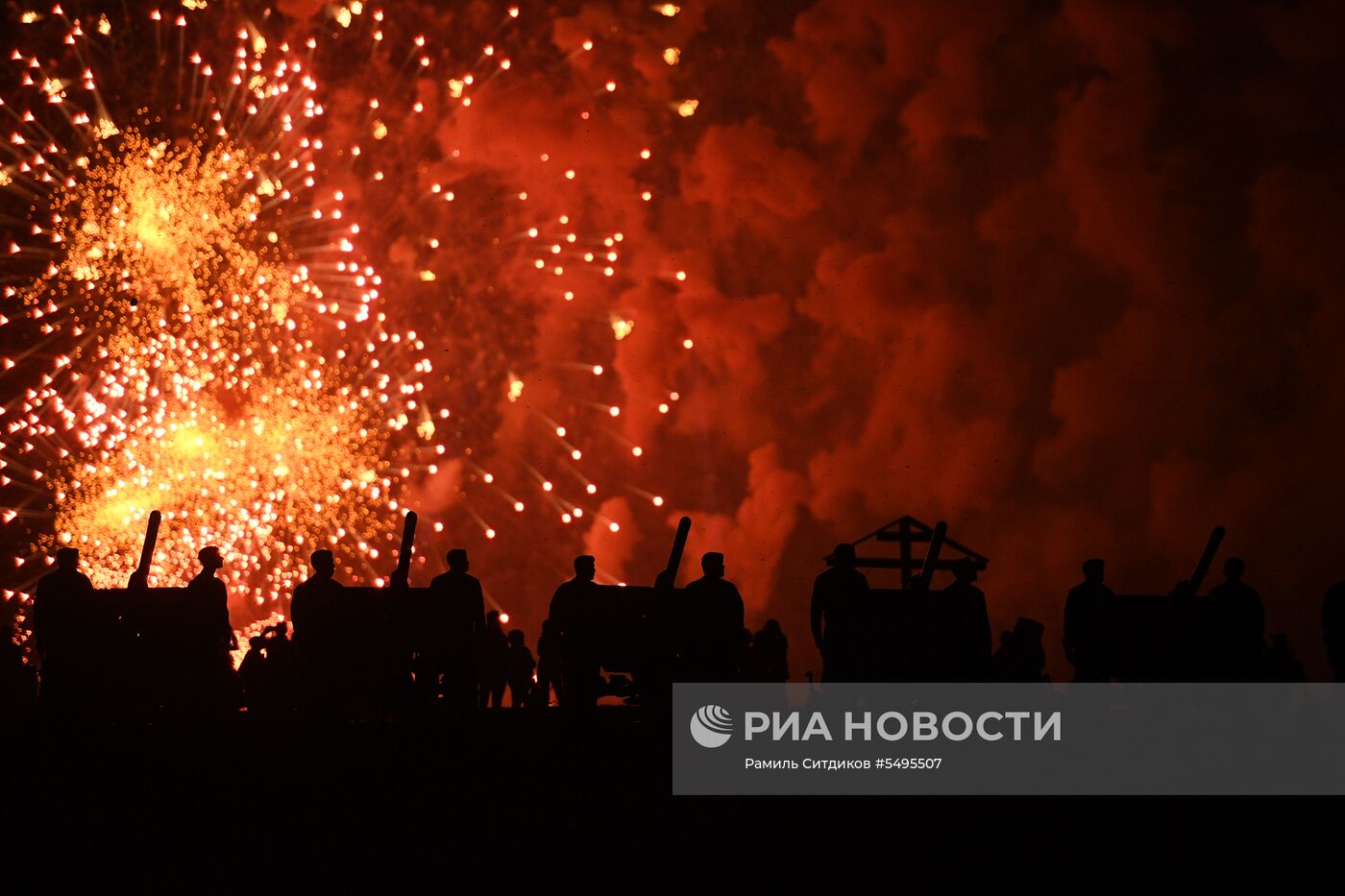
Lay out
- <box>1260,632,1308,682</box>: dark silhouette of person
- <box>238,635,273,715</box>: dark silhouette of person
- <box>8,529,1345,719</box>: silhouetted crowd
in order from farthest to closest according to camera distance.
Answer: <box>238,635,273,715</box>: dark silhouette of person → <box>1260,632,1308,682</box>: dark silhouette of person → <box>8,529,1345,719</box>: silhouetted crowd

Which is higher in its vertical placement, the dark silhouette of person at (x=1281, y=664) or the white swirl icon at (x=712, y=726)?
the dark silhouette of person at (x=1281, y=664)

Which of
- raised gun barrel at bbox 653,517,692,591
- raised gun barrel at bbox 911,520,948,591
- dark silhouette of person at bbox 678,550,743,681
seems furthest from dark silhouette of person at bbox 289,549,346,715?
raised gun barrel at bbox 911,520,948,591

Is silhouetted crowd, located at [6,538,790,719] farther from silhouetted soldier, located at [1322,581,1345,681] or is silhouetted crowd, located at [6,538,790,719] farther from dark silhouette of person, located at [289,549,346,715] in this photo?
silhouetted soldier, located at [1322,581,1345,681]

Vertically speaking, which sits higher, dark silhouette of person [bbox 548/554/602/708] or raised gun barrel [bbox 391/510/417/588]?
raised gun barrel [bbox 391/510/417/588]

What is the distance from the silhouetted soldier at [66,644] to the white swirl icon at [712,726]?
415 cm

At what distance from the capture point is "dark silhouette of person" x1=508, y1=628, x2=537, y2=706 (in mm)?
14430

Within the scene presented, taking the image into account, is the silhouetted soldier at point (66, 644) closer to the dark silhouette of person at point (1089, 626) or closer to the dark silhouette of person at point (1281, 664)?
the dark silhouette of person at point (1089, 626)

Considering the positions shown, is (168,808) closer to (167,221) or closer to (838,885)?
(838,885)

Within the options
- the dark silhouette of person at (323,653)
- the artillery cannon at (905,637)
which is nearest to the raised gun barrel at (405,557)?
the dark silhouette of person at (323,653)

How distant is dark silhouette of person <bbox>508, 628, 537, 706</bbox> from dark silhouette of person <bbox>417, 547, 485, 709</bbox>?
13.2 feet

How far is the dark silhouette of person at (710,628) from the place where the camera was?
9898 millimetres

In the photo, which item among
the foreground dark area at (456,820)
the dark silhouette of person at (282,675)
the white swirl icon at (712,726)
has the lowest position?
the foreground dark area at (456,820)

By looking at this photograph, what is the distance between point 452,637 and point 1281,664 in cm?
781

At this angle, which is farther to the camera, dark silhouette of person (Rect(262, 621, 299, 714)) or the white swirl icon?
dark silhouette of person (Rect(262, 621, 299, 714))
